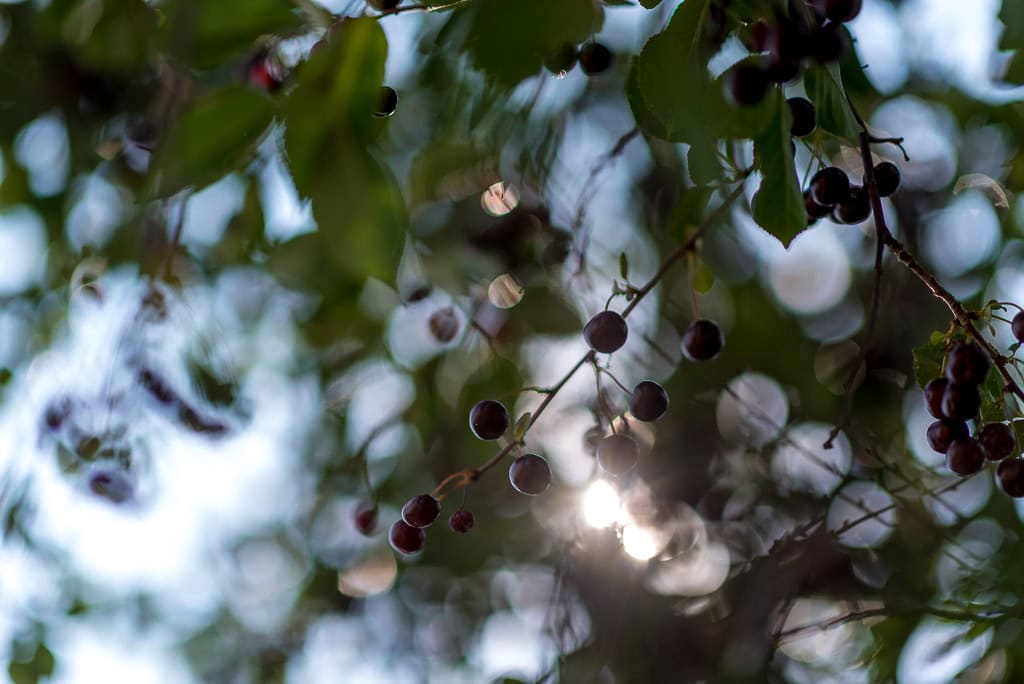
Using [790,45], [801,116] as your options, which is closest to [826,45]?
[790,45]

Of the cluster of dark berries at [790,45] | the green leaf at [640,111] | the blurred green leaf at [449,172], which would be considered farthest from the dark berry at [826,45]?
the blurred green leaf at [449,172]

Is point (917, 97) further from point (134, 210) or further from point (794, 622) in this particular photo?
point (134, 210)

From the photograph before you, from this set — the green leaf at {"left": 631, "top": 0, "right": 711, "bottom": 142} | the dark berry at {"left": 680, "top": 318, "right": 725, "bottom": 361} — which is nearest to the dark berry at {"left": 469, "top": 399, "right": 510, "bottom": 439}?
the dark berry at {"left": 680, "top": 318, "right": 725, "bottom": 361}

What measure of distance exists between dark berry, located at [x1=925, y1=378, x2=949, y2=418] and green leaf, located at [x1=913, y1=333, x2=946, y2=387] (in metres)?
0.06

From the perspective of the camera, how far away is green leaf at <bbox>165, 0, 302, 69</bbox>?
614 mm

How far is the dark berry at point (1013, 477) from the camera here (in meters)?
0.79

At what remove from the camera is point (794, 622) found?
67.9 inches

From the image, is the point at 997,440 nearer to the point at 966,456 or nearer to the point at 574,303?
the point at 966,456

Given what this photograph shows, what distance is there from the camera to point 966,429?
2.66ft

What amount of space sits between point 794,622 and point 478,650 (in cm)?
72

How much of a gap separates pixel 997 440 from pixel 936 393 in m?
0.07

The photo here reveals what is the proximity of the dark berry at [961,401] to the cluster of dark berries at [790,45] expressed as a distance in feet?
0.98

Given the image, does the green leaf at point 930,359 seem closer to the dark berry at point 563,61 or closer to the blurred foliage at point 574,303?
the blurred foliage at point 574,303

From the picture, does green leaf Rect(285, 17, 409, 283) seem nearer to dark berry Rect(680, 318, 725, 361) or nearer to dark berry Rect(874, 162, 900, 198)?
dark berry Rect(680, 318, 725, 361)
